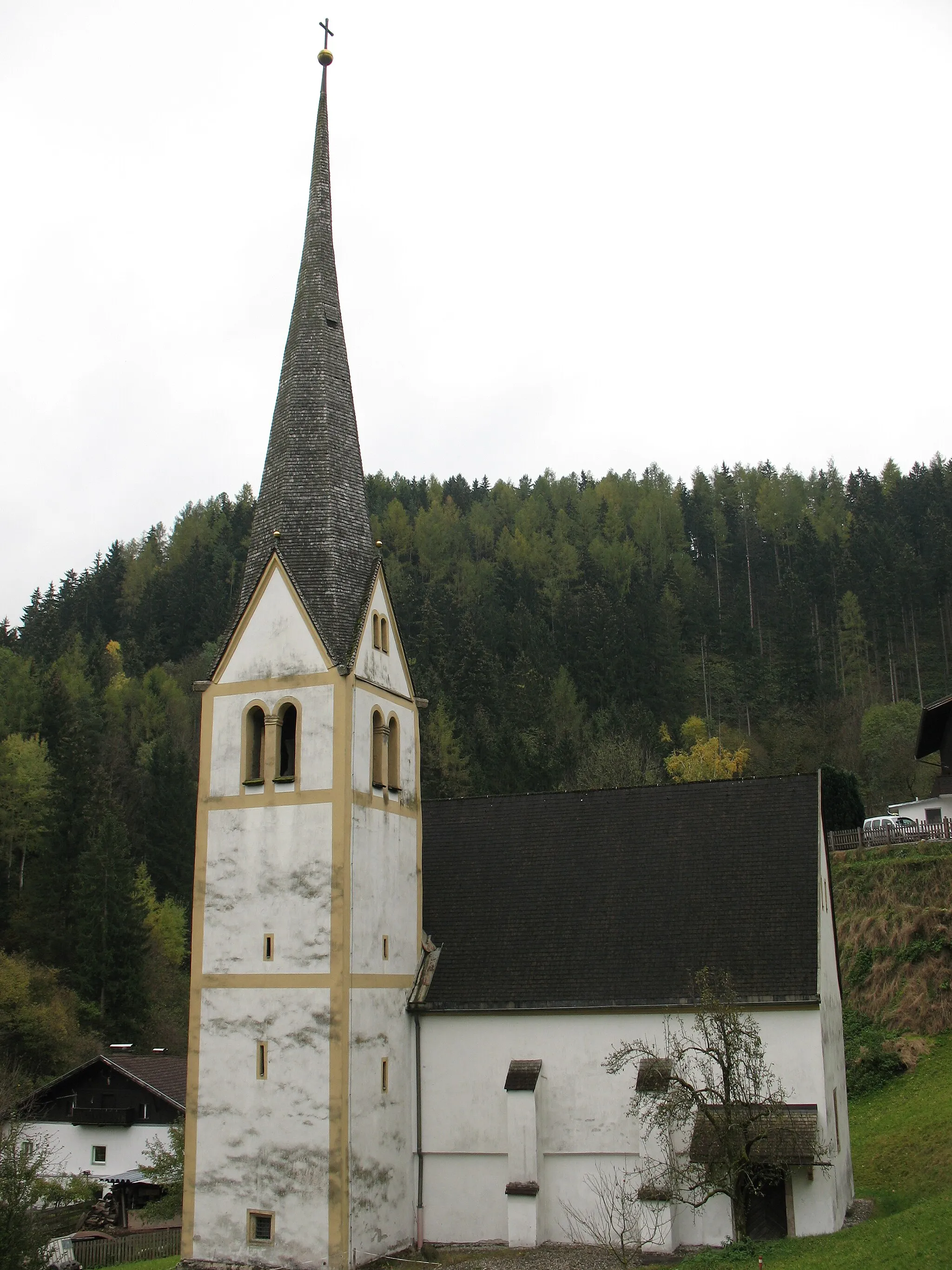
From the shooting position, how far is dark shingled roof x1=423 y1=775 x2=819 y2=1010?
2370 cm

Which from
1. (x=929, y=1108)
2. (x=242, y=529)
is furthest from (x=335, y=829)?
(x=242, y=529)

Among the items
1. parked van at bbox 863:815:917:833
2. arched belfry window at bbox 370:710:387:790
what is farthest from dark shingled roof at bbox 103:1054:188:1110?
parked van at bbox 863:815:917:833

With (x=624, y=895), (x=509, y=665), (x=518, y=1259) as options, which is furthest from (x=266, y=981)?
(x=509, y=665)

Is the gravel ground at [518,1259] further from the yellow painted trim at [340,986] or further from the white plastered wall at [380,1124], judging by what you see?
the yellow painted trim at [340,986]

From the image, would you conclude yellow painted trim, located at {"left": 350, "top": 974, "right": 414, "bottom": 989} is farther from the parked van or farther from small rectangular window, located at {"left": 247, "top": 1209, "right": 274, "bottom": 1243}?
the parked van

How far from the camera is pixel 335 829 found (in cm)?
2345

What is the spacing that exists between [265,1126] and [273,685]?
8.57 metres

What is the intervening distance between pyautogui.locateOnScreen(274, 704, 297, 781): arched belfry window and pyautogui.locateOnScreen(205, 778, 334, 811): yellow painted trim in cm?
28

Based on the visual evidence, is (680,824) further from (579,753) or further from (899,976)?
(579,753)

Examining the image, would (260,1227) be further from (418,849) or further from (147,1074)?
(147,1074)

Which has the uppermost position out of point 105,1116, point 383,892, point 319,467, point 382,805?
point 319,467

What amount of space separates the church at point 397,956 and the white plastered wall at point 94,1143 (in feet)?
67.6

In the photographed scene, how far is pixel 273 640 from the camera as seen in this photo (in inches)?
990

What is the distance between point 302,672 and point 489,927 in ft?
23.0
